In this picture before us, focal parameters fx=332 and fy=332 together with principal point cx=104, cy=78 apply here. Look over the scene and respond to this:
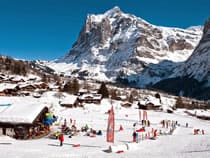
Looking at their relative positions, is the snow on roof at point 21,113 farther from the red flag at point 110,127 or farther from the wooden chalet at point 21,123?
the red flag at point 110,127

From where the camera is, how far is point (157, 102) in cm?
10094

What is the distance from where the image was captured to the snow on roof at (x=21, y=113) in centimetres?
3656

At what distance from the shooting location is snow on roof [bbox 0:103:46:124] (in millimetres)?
36562

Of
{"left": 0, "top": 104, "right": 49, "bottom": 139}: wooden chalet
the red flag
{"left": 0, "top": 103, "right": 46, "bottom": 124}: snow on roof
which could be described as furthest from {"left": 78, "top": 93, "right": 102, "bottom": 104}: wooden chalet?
the red flag

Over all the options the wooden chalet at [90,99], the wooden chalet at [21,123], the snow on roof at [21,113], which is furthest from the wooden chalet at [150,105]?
the wooden chalet at [21,123]

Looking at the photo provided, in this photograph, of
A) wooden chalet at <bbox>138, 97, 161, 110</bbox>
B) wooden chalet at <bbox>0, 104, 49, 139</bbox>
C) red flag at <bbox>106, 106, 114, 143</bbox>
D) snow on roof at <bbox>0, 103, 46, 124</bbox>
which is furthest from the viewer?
wooden chalet at <bbox>138, 97, 161, 110</bbox>

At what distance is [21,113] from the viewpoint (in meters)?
37.7

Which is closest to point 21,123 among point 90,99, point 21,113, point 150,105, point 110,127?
point 21,113

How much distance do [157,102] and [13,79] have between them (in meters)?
56.9

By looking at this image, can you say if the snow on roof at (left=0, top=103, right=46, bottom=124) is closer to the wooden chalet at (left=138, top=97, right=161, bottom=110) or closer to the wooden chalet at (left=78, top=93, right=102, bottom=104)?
the wooden chalet at (left=78, top=93, right=102, bottom=104)

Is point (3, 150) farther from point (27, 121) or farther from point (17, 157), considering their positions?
point (27, 121)

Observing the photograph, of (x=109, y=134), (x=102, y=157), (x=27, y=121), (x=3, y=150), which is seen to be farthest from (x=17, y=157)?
(x=27, y=121)

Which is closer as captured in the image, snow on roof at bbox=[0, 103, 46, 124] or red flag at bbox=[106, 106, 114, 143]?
red flag at bbox=[106, 106, 114, 143]

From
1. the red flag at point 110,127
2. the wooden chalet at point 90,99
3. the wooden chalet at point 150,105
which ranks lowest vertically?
the red flag at point 110,127
